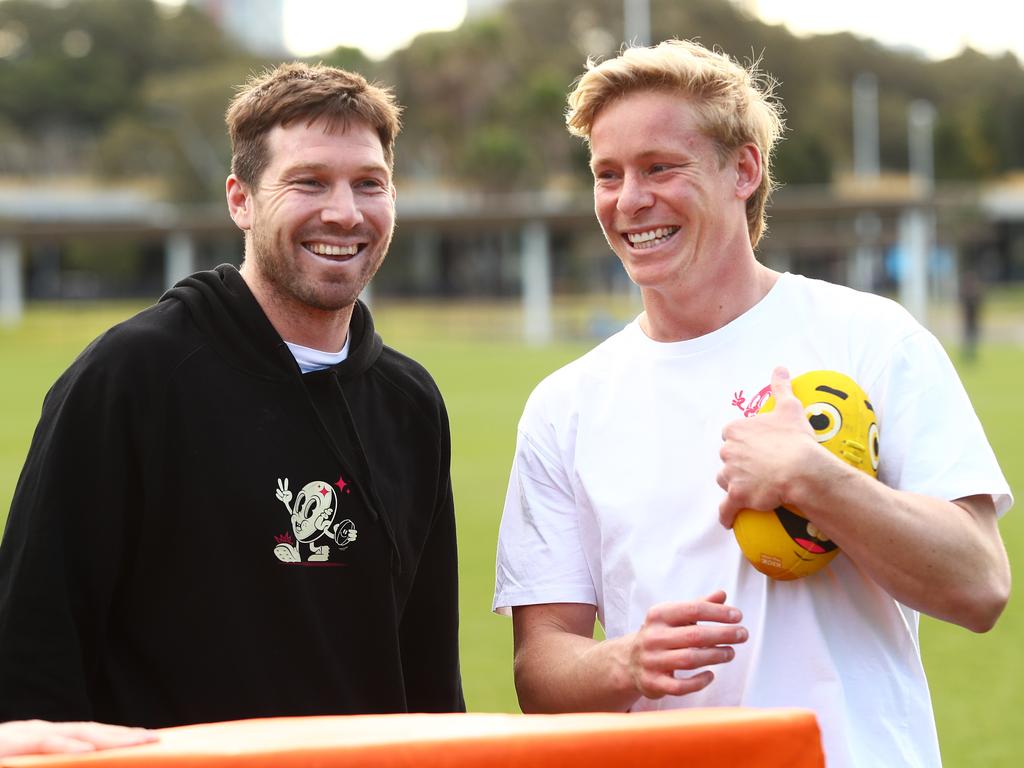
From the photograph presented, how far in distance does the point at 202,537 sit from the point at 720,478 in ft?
4.43

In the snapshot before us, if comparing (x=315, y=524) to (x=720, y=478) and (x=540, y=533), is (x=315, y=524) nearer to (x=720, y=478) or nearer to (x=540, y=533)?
(x=540, y=533)

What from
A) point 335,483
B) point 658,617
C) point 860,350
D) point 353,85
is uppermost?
point 353,85

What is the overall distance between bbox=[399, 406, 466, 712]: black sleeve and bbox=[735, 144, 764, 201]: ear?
120 centimetres

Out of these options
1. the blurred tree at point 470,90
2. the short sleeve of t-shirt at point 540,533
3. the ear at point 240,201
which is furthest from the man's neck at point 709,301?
the blurred tree at point 470,90

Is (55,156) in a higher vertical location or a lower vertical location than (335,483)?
higher

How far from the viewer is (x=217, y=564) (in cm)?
346

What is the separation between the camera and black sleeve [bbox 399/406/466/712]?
4.03 metres

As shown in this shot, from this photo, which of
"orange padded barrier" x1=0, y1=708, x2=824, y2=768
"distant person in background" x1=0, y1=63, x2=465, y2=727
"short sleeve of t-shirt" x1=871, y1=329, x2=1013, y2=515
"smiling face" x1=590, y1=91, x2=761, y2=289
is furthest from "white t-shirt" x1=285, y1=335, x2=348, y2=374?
"short sleeve of t-shirt" x1=871, y1=329, x2=1013, y2=515

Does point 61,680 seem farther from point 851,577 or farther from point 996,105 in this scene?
point 996,105

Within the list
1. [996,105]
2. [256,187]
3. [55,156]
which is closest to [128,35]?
[55,156]

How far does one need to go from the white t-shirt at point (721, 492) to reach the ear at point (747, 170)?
0.26 meters

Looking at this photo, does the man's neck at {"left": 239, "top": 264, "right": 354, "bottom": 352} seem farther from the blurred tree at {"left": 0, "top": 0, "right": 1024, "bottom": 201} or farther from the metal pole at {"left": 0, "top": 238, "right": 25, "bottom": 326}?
the blurred tree at {"left": 0, "top": 0, "right": 1024, "bottom": 201}

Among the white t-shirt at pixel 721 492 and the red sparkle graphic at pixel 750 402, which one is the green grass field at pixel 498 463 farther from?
the red sparkle graphic at pixel 750 402

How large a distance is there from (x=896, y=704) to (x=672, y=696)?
0.52m
